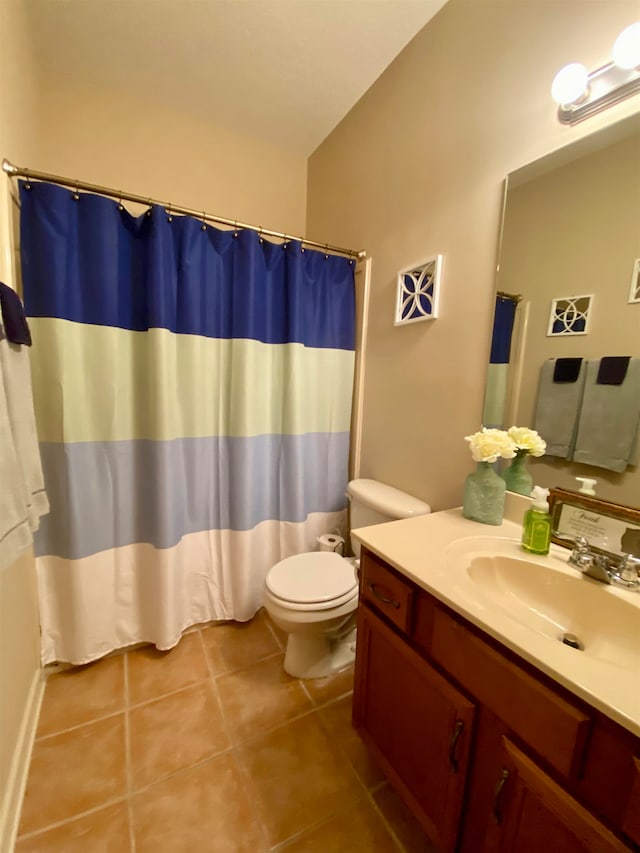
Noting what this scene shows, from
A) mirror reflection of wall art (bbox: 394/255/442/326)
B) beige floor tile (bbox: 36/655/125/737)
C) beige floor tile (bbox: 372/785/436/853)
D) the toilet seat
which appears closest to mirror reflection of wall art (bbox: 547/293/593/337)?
mirror reflection of wall art (bbox: 394/255/442/326)

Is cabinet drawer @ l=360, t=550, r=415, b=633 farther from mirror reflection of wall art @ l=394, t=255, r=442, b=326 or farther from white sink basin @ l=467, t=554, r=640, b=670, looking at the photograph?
mirror reflection of wall art @ l=394, t=255, r=442, b=326

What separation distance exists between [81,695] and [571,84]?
8.43ft

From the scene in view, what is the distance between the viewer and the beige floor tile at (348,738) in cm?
114

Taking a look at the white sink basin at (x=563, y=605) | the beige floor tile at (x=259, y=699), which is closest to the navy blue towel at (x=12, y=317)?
the white sink basin at (x=563, y=605)

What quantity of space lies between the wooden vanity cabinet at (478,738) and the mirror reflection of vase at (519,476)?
51 cm

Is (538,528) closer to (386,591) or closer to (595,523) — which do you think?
(595,523)

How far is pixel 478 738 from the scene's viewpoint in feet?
2.36

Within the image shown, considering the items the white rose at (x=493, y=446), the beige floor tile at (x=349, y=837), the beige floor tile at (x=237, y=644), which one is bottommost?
the beige floor tile at (x=349, y=837)

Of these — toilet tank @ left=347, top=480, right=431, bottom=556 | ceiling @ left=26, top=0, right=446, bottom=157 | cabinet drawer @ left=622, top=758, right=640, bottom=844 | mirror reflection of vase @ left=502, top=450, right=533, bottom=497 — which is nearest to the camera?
cabinet drawer @ left=622, top=758, right=640, bottom=844

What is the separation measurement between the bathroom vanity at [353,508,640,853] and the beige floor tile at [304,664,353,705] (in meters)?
0.32

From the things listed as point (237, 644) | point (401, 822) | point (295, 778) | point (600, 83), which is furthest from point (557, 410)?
point (237, 644)

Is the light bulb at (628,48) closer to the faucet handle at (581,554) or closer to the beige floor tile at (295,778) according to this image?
the faucet handle at (581,554)

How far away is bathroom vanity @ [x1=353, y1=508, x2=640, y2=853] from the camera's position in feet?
1.77

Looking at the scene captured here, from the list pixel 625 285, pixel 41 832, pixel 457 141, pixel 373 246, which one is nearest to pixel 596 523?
pixel 625 285
